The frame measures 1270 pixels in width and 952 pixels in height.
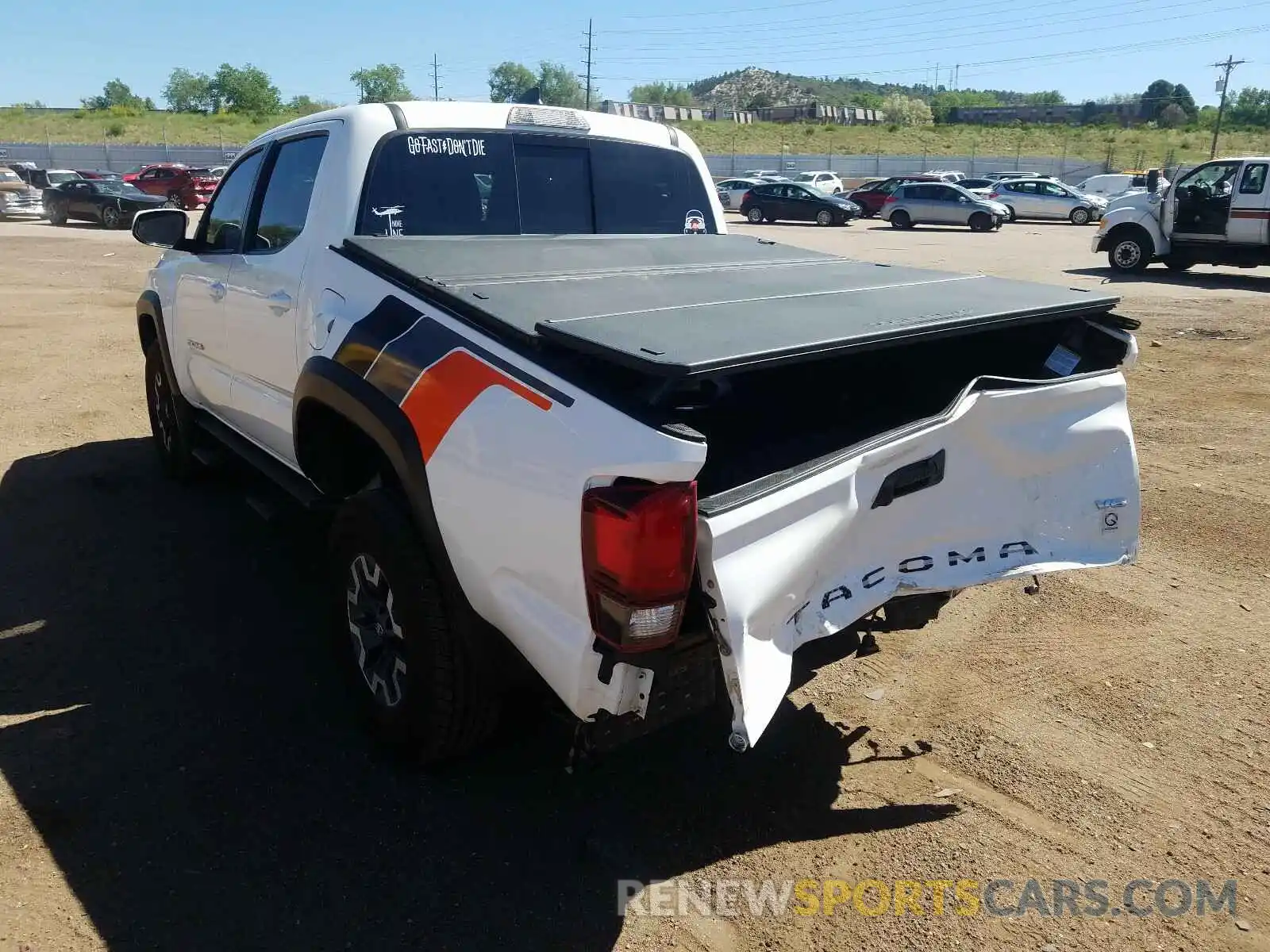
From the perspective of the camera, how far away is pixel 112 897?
2.67 meters

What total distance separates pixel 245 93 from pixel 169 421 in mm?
95430

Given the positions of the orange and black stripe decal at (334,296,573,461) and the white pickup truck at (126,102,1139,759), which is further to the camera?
the orange and black stripe decal at (334,296,573,461)

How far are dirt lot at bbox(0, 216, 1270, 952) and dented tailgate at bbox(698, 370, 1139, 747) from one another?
29.8 inches

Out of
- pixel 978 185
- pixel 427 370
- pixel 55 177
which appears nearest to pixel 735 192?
pixel 978 185

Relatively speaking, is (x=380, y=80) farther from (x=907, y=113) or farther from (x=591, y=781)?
(x=591, y=781)

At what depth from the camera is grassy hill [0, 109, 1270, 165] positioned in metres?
64.1

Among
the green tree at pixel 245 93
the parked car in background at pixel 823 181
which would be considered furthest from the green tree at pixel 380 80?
the parked car in background at pixel 823 181

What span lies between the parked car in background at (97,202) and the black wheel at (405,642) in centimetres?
2803

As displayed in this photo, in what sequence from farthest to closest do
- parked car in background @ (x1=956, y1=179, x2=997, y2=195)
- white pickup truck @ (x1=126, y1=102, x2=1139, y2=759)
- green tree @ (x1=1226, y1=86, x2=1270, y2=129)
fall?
1. green tree @ (x1=1226, y1=86, x2=1270, y2=129)
2. parked car in background @ (x1=956, y1=179, x2=997, y2=195)
3. white pickup truck @ (x1=126, y1=102, x2=1139, y2=759)

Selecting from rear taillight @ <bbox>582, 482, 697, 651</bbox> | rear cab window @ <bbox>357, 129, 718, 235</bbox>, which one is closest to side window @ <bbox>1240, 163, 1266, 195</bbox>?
rear cab window @ <bbox>357, 129, 718, 235</bbox>

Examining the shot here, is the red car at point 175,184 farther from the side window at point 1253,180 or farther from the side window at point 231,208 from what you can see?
the side window at point 231,208

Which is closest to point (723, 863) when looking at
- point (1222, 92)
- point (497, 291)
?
point (497, 291)

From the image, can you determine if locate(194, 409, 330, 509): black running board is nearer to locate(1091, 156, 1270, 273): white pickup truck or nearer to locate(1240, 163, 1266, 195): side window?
locate(1091, 156, 1270, 273): white pickup truck

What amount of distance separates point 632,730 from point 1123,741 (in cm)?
195
